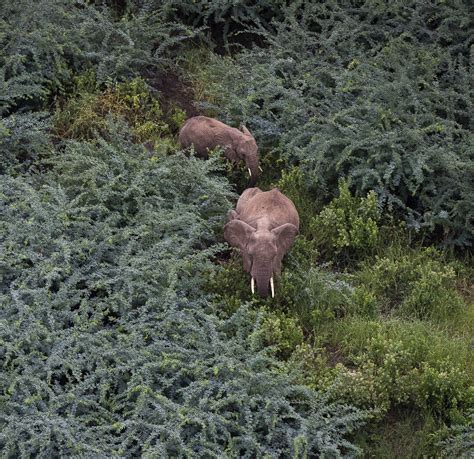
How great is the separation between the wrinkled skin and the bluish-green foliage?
0.36 meters

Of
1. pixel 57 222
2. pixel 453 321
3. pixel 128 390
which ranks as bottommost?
pixel 453 321

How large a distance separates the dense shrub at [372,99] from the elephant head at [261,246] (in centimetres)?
128

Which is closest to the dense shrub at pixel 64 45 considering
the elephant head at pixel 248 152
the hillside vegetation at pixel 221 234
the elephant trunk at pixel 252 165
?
the hillside vegetation at pixel 221 234

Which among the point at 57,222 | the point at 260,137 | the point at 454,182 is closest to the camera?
the point at 57,222

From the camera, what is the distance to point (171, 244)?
6645mm

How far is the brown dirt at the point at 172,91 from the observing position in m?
8.86

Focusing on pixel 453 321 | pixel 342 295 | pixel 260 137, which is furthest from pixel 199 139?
pixel 453 321

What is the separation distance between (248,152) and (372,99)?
56.2 inches

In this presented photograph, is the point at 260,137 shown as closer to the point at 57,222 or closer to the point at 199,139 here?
the point at 199,139

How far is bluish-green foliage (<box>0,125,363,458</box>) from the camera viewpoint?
5422mm

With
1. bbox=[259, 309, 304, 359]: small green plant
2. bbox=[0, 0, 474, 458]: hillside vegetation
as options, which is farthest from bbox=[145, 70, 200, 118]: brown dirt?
bbox=[259, 309, 304, 359]: small green plant

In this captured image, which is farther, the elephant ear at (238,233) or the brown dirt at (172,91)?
the brown dirt at (172,91)

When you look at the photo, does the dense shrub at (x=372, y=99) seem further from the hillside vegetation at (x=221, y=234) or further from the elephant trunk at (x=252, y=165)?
the elephant trunk at (x=252, y=165)

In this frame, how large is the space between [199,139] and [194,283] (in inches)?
64.9
